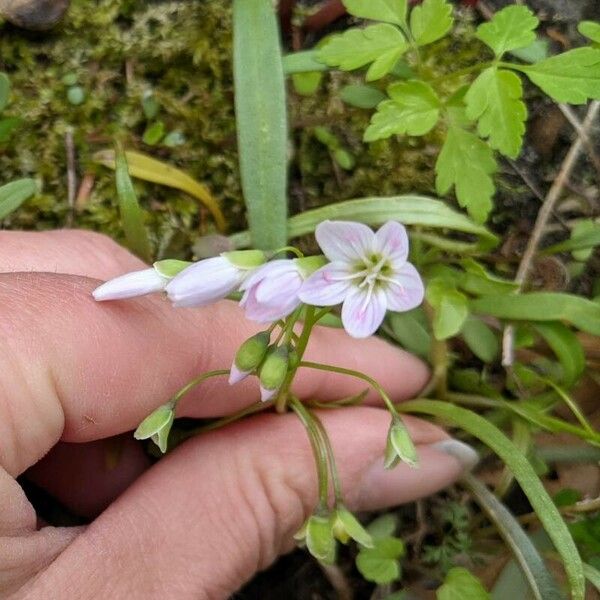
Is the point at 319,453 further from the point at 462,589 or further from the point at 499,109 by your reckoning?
the point at 499,109

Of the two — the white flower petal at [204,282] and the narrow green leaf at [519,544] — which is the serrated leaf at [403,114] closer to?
the white flower petal at [204,282]

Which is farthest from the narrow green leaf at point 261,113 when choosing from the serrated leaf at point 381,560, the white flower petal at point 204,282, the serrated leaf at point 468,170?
the serrated leaf at point 381,560

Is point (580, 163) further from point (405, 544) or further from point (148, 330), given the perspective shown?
point (148, 330)

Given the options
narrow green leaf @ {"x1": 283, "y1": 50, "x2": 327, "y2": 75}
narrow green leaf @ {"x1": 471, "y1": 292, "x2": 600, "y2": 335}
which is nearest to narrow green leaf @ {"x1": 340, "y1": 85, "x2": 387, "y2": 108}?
narrow green leaf @ {"x1": 283, "y1": 50, "x2": 327, "y2": 75}

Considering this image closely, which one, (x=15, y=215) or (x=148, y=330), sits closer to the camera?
(x=148, y=330)

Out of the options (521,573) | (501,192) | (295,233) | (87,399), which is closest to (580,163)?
(501,192)

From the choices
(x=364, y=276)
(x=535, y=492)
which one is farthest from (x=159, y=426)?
(x=535, y=492)
